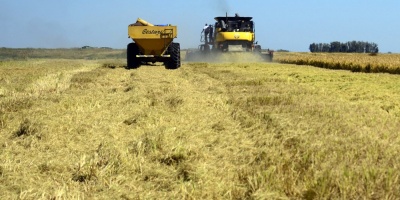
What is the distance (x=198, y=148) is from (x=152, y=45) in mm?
16669

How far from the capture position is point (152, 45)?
2158cm

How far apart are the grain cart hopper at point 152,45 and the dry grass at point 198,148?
40.2 feet

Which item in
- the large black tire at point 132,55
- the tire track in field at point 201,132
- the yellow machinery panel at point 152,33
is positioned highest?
the yellow machinery panel at point 152,33

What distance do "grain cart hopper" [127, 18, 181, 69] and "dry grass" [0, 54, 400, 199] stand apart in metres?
12.2

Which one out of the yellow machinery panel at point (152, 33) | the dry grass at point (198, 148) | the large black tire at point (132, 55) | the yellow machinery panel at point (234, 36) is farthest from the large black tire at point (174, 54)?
the dry grass at point (198, 148)

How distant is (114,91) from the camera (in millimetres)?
11258

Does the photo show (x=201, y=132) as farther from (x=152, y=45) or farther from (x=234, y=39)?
(x=234, y=39)

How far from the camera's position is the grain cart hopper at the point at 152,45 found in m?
21.2

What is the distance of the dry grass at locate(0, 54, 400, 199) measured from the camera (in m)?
3.83

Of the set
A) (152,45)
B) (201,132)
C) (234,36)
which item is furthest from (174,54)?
(201,132)

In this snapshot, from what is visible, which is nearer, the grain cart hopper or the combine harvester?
the grain cart hopper

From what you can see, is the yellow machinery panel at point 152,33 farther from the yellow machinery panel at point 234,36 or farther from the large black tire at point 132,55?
the yellow machinery panel at point 234,36

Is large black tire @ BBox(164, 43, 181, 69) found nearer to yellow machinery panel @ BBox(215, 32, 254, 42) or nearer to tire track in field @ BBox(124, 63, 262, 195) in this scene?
yellow machinery panel @ BBox(215, 32, 254, 42)

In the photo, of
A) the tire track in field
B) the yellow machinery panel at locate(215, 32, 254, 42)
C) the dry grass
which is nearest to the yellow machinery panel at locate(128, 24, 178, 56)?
the yellow machinery panel at locate(215, 32, 254, 42)
